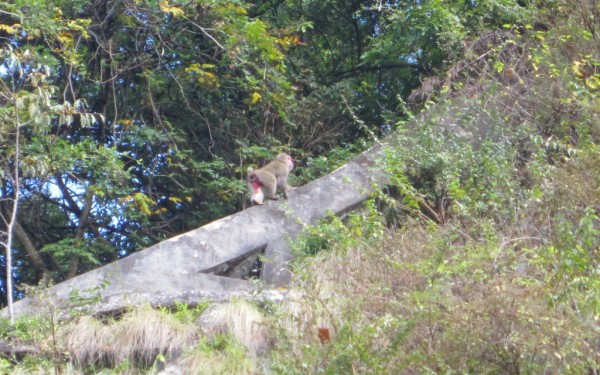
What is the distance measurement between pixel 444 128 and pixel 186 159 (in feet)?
10.7

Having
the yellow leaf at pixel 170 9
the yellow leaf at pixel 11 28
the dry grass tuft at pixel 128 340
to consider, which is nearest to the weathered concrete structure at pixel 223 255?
the dry grass tuft at pixel 128 340

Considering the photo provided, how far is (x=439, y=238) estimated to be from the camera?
7.20 metres

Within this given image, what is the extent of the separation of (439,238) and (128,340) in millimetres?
2800

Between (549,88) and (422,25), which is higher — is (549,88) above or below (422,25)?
below

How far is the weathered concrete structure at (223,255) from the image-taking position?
9.27 metres

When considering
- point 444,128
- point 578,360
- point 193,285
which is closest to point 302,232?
point 193,285

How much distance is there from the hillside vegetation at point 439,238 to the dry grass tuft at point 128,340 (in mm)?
12

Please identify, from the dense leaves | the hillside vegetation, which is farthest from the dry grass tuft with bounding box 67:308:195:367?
the dense leaves

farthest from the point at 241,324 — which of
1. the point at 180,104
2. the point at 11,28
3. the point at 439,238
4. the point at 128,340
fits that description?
the point at 180,104

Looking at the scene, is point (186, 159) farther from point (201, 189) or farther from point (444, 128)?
point (444, 128)

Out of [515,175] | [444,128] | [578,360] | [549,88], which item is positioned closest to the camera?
[578,360]

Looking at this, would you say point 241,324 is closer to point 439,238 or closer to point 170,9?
point 439,238

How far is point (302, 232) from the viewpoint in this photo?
32.5 feet

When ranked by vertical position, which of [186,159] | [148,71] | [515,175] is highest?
[148,71]
